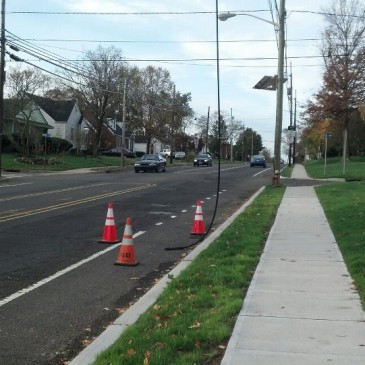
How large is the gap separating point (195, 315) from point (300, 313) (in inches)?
41.8

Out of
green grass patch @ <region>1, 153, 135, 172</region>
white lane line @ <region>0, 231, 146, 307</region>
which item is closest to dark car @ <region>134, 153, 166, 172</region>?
green grass patch @ <region>1, 153, 135, 172</region>

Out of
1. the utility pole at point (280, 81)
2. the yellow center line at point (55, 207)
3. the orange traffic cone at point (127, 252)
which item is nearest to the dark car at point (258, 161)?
the utility pole at point (280, 81)

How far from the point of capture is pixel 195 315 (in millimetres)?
5520

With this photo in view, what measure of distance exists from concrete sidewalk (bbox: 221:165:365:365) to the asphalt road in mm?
1475

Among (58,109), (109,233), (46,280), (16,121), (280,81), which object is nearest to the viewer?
(46,280)

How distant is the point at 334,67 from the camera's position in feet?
170

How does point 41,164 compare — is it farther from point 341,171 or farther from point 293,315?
point 293,315

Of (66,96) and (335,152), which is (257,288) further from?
(335,152)

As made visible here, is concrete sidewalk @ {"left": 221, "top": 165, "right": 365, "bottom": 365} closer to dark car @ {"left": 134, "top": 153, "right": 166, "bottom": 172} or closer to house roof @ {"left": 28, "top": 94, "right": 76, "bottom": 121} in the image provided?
dark car @ {"left": 134, "top": 153, "right": 166, "bottom": 172}

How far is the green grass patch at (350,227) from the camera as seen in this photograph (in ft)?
24.7

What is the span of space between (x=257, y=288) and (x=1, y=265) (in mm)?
3924

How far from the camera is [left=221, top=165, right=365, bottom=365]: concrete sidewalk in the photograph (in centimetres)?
447

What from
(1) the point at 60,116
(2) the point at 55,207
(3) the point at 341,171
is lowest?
(2) the point at 55,207

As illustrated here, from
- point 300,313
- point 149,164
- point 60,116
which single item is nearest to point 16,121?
point 149,164
